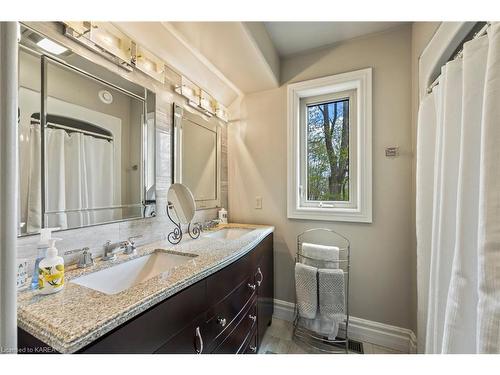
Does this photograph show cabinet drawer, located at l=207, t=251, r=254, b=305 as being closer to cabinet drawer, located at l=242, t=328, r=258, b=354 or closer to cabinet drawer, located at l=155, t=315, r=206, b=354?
cabinet drawer, located at l=155, t=315, r=206, b=354

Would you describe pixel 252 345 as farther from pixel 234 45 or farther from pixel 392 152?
pixel 234 45

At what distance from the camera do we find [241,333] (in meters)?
1.08

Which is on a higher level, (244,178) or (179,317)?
(244,178)

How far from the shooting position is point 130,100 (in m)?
1.10

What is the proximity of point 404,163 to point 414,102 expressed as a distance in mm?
406

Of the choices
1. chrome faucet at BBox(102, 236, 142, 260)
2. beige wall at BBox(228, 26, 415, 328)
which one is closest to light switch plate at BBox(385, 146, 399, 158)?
beige wall at BBox(228, 26, 415, 328)

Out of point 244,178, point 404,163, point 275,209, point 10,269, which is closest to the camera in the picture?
point 10,269

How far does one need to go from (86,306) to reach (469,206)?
1.14 m

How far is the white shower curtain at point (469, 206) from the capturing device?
50cm

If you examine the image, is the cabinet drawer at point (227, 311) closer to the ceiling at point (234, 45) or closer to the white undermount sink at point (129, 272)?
the white undermount sink at point (129, 272)

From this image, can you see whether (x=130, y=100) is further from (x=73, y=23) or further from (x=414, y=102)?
(x=414, y=102)

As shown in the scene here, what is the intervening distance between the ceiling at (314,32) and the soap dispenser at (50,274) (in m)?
1.75

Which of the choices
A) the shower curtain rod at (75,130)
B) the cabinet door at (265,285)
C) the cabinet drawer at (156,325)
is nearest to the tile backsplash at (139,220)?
the shower curtain rod at (75,130)
